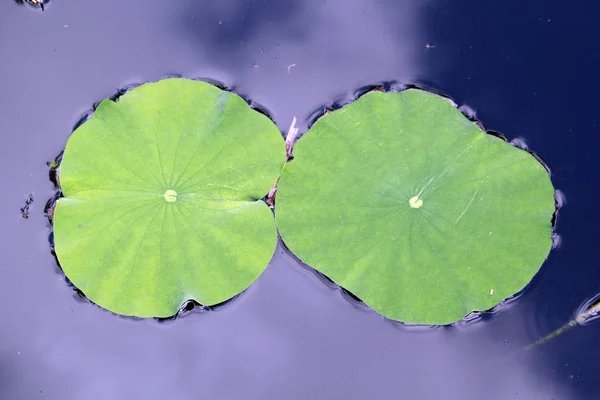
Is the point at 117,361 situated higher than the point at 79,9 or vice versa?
the point at 79,9

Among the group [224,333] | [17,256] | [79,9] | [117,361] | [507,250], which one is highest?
[79,9]

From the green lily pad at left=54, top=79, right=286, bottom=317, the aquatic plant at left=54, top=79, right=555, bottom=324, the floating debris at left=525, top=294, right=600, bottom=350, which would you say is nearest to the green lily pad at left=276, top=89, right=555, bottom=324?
the aquatic plant at left=54, top=79, right=555, bottom=324

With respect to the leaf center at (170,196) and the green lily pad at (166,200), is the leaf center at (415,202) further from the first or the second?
the leaf center at (170,196)

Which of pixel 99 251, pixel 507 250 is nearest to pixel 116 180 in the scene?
pixel 99 251

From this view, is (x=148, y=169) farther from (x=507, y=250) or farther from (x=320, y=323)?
(x=507, y=250)

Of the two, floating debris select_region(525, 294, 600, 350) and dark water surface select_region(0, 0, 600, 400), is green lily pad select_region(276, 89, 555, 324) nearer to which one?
dark water surface select_region(0, 0, 600, 400)

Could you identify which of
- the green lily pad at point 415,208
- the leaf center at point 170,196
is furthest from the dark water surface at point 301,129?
the leaf center at point 170,196
